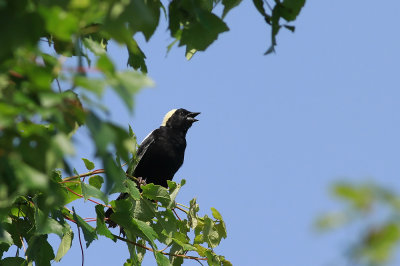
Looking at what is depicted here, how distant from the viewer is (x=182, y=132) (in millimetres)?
8367

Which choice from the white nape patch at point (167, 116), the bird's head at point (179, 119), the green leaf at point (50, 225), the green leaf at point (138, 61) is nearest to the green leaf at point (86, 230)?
the green leaf at point (50, 225)

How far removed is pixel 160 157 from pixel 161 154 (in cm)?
4

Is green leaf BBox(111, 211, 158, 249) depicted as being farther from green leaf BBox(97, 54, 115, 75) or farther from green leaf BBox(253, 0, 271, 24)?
green leaf BBox(97, 54, 115, 75)

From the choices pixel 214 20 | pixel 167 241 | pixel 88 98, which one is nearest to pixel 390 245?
pixel 88 98

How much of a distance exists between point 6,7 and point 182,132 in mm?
7049

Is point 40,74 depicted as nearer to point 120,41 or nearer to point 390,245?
point 120,41

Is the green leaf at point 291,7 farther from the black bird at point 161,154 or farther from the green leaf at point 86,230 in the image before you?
the black bird at point 161,154

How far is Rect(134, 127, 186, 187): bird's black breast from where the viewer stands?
7695 millimetres

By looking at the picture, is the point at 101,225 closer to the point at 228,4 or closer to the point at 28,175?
the point at 228,4

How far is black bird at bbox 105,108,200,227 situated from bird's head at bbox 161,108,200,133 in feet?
0.07

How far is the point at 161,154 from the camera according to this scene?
25.4ft

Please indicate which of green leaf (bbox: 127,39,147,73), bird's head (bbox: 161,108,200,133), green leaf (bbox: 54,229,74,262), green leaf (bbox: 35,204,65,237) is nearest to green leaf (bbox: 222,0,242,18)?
green leaf (bbox: 127,39,147,73)

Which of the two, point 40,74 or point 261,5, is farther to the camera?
point 261,5

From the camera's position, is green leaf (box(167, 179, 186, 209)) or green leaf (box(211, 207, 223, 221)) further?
green leaf (box(211, 207, 223, 221))
